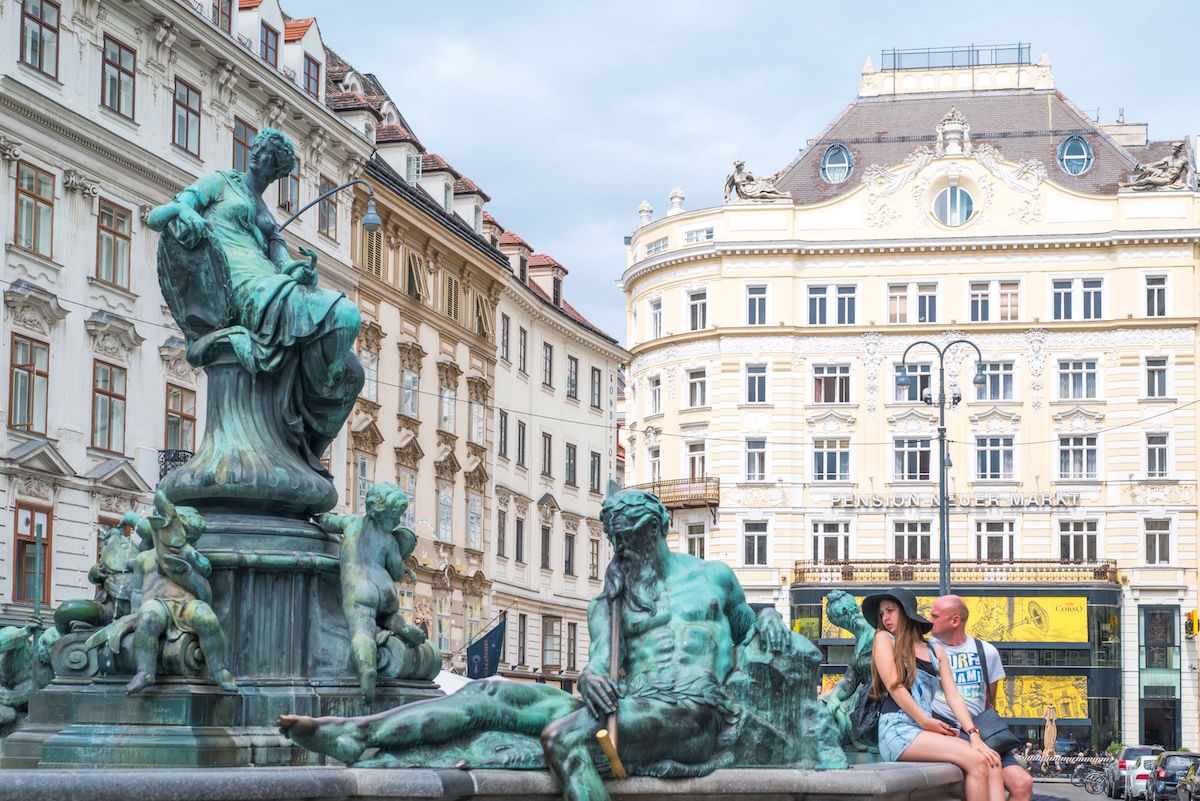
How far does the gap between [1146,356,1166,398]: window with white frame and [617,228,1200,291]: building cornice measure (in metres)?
3.86

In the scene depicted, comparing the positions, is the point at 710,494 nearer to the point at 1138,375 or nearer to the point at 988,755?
the point at 1138,375

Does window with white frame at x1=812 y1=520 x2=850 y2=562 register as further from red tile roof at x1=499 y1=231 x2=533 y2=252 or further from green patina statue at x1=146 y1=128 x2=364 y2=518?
green patina statue at x1=146 y1=128 x2=364 y2=518

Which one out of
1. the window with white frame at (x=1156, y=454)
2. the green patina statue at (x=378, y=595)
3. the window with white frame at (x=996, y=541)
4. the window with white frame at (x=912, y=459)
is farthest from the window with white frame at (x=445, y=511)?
the green patina statue at (x=378, y=595)

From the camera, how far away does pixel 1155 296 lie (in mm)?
59125

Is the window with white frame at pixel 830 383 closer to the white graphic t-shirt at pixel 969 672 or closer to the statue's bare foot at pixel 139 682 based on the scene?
the white graphic t-shirt at pixel 969 672

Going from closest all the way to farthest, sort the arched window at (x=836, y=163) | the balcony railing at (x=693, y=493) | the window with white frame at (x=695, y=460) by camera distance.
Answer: the balcony railing at (x=693, y=493)
the window with white frame at (x=695, y=460)
the arched window at (x=836, y=163)

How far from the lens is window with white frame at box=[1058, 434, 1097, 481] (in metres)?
58.8

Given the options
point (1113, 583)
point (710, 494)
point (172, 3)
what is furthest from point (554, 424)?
point (172, 3)

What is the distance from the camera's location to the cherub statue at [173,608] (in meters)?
8.12

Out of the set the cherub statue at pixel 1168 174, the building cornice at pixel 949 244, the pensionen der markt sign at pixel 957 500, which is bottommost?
the pensionen der markt sign at pixel 957 500

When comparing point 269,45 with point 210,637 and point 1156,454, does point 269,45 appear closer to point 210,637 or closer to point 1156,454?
point 210,637

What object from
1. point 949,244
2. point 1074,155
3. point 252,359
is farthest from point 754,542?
point 252,359

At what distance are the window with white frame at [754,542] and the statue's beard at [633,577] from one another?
176 ft

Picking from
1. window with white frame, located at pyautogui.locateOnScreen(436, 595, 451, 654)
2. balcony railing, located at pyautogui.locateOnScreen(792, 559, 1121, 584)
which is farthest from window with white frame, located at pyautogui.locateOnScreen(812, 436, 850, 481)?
window with white frame, located at pyautogui.locateOnScreen(436, 595, 451, 654)
